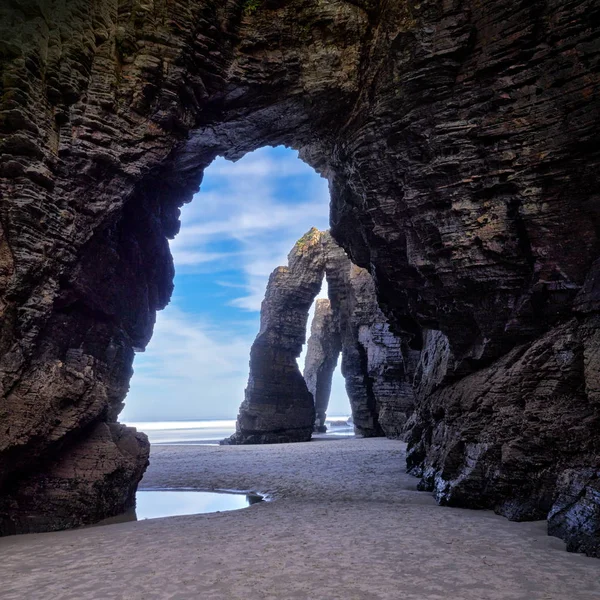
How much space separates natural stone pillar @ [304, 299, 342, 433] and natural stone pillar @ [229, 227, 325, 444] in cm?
1285

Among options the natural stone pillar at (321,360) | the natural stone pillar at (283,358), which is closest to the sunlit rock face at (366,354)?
the natural stone pillar at (283,358)

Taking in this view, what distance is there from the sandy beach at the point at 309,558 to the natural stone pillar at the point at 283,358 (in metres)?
28.2

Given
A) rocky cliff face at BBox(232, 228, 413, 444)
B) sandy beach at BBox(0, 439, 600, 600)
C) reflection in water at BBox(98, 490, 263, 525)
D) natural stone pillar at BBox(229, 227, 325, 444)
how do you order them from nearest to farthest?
sandy beach at BBox(0, 439, 600, 600), reflection in water at BBox(98, 490, 263, 525), rocky cliff face at BBox(232, 228, 413, 444), natural stone pillar at BBox(229, 227, 325, 444)

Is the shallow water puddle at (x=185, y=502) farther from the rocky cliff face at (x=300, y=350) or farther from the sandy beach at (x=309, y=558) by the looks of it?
the rocky cliff face at (x=300, y=350)

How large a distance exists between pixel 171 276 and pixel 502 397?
47.3 ft

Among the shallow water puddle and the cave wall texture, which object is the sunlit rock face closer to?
the cave wall texture

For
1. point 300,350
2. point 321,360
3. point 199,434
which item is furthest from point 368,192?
point 199,434

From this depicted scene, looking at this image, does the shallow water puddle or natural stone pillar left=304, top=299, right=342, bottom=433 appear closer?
the shallow water puddle

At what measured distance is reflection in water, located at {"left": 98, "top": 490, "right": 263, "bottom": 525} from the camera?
1233cm

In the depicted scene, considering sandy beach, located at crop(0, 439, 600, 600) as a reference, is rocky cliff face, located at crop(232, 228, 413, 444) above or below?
above

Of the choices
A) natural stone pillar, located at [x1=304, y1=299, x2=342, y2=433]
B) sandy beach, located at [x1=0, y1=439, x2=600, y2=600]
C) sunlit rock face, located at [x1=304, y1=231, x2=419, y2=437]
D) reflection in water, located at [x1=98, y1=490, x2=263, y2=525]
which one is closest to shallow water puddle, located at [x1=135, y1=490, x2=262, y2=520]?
reflection in water, located at [x1=98, y1=490, x2=263, y2=525]

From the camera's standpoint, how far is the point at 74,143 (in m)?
11.9

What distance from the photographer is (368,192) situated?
15680mm

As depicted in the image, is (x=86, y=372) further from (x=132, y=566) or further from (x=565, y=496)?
(x=565, y=496)
